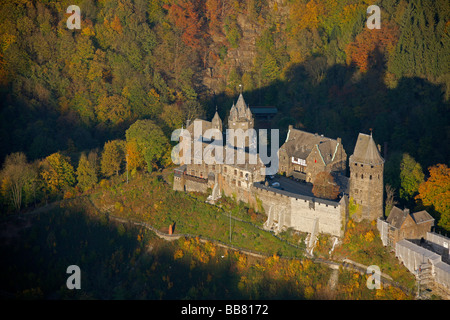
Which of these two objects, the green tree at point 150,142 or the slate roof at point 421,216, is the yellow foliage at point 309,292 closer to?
the slate roof at point 421,216

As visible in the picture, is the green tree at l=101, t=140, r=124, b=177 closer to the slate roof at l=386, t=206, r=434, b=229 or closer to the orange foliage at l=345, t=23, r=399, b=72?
the slate roof at l=386, t=206, r=434, b=229

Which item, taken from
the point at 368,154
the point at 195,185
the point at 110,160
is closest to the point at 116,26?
the point at 110,160

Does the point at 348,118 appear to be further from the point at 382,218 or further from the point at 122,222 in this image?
the point at 122,222

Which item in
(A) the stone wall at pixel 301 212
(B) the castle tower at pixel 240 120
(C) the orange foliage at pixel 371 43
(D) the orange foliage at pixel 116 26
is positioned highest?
(D) the orange foliage at pixel 116 26

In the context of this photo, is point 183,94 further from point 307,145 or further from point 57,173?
point 307,145

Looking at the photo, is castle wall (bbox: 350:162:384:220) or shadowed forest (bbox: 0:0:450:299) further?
shadowed forest (bbox: 0:0:450:299)

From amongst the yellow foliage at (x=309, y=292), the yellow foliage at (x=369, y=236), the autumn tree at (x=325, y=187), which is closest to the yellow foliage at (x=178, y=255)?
the yellow foliage at (x=309, y=292)

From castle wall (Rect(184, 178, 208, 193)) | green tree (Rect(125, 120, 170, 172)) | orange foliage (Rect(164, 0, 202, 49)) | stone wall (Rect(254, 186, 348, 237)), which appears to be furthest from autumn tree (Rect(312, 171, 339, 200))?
orange foliage (Rect(164, 0, 202, 49))

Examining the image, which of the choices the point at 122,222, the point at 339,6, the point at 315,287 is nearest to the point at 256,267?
the point at 315,287
